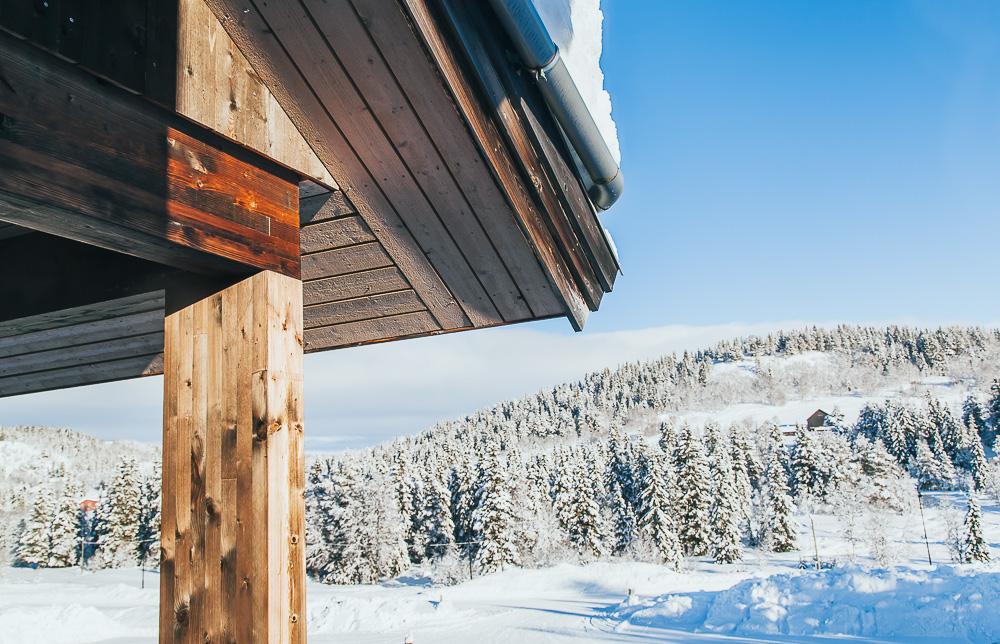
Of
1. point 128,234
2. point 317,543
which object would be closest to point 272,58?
point 128,234

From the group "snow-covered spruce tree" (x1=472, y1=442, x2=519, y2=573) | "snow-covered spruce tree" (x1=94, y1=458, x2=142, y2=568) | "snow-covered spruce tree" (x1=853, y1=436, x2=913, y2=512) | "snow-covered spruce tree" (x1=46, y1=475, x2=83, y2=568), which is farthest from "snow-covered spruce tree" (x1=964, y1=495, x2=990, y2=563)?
"snow-covered spruce tree" (x1=46, y1=475, x2=83, y2=568)

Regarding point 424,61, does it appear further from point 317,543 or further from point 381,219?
point 317,543

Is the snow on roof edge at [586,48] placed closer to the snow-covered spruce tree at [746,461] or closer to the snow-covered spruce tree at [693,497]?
the snow-covered spruce tree at [693,497]

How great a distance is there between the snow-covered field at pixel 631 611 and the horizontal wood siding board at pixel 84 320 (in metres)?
13.1

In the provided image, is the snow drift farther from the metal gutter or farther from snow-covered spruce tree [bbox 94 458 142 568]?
snow-covered spruce tree [bbox 94 458 142 568]

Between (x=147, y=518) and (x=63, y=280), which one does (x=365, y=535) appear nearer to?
(x=147, y=518)

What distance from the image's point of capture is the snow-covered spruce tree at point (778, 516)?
1737 inches

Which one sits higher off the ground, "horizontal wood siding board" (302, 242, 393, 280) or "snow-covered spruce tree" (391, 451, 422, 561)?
"horizontal wood siding board" (302, 242, 393, 280)

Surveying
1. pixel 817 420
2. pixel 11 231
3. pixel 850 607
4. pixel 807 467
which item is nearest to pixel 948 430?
pixel 807 467

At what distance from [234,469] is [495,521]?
122 ft

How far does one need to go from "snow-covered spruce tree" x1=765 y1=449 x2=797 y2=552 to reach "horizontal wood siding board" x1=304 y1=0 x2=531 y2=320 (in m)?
45.6

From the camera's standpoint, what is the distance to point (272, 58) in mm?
2006

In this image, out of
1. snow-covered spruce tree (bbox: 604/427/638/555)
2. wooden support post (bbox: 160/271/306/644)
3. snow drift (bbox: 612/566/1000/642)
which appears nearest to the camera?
wooden support post (bbox: 160/271/306/644)

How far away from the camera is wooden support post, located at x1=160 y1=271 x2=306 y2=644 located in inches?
69.3
